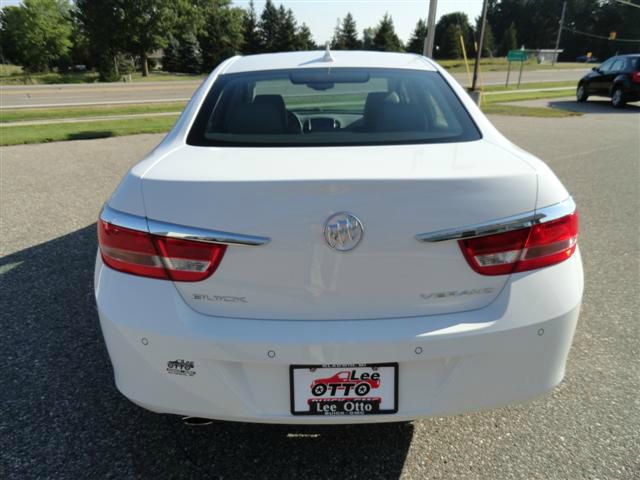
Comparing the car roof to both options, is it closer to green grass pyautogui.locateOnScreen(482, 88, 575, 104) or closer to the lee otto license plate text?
the lee otto license plate text

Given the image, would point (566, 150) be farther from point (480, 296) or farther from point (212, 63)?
point (212, 63)

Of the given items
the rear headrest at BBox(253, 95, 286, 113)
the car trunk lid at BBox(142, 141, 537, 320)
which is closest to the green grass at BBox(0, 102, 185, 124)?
the rear headrest at BBox(253, 95, 286, 113)

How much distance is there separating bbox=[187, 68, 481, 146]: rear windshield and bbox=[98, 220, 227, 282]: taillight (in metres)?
0.64

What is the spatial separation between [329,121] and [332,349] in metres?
1.66

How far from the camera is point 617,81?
16734 millimetres

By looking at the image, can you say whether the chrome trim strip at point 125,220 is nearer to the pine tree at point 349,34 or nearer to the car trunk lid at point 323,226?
the car trunk lid at point 323,226

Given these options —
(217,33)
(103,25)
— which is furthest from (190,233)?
(217,33)

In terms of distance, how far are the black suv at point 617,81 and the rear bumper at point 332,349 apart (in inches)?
720

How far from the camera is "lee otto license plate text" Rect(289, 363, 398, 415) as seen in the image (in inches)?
62.5

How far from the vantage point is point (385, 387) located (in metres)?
1.62

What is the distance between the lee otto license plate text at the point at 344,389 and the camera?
159cm

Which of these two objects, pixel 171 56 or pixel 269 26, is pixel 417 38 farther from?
pixel 171 56

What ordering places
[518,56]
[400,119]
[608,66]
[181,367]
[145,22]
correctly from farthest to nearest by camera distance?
[145,22] → [518,56] → [608,66] → [400,119] → [181,367]

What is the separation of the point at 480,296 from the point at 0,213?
5431mm
